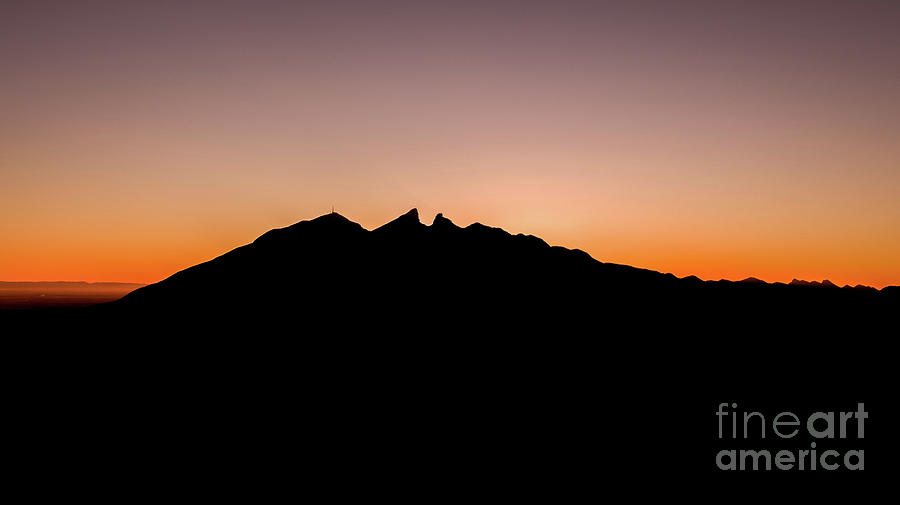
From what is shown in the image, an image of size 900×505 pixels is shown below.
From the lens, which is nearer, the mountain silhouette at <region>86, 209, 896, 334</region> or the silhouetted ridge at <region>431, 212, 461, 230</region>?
the mountain silhouette at <region>86, 209, 896, 334</region>

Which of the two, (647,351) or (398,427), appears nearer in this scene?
(398,427)

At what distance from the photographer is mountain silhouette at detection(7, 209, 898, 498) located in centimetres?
4972

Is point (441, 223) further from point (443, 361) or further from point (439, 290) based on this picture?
point (443, 361)

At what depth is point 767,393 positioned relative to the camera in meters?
61.7

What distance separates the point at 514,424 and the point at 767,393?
30472 millimetres

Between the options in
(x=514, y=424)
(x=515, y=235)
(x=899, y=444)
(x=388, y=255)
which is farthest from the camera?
(x=515, y=235)

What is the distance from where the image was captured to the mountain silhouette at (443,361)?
49719 millimetres

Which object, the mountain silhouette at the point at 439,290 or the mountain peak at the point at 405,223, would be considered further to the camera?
the mountain peak at the point at 405,223

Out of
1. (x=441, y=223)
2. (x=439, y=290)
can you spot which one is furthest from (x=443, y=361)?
(x=441, y=223)

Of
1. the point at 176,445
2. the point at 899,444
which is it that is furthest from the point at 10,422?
the point at 899,444

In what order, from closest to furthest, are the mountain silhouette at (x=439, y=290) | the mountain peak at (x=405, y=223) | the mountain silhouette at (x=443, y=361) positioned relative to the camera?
1. the mountain silhouette at (x=443, y=361)
2. the mountain silhouette at (x=439, y=290)
3. the mountain peak at (x=405, y=223)

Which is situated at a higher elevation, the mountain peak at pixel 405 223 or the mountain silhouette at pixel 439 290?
the mountain peak at pixel 405 223

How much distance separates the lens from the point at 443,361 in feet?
256

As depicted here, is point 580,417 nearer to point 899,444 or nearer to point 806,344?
point 899,444
